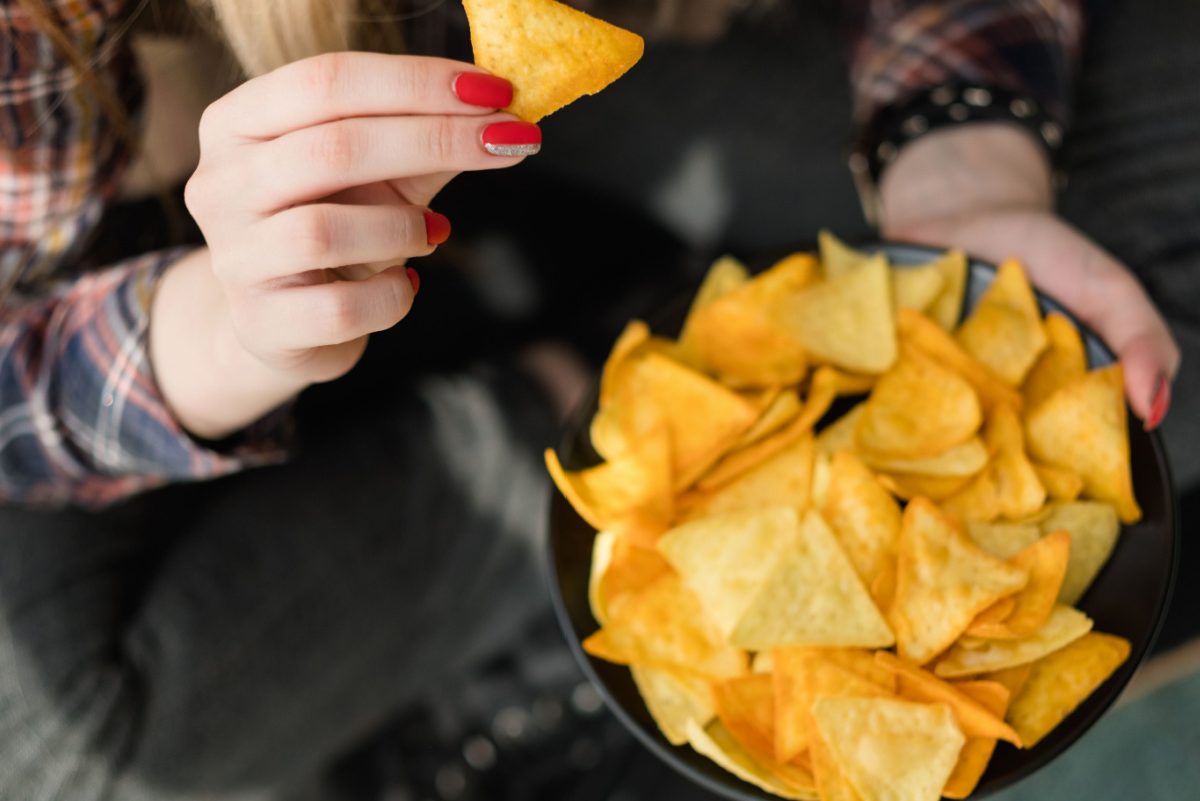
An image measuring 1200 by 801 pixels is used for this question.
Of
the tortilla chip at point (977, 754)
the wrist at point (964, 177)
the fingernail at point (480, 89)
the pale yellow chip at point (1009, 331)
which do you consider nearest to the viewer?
the fingernail at point (480, 89)

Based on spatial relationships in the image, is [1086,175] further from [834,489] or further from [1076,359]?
[834,489]

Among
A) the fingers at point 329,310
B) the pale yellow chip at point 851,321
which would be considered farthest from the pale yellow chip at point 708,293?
the fingers at point 329,310

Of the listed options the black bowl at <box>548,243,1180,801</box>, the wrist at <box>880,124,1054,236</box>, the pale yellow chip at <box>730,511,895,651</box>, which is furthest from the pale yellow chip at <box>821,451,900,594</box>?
the wrist at <box>880,124,1054,236</box>

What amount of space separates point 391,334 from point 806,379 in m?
0.38

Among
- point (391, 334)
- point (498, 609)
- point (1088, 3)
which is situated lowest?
point (498, 609)

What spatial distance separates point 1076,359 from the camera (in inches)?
24.0

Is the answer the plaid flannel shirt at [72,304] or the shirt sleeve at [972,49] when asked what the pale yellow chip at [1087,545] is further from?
the plaid flannel shirt at [72,304]

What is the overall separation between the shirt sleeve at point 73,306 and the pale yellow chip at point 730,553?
0.98ft

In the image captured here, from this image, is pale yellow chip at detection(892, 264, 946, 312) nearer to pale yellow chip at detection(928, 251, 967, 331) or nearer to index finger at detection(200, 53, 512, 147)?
pale yellow chip at detection(928, 251, 967, 331)

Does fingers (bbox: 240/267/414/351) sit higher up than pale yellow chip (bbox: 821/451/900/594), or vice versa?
fingers (bbox: 240/267/414/351)

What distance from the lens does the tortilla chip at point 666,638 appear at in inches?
21.3

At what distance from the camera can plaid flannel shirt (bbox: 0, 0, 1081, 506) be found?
612mm

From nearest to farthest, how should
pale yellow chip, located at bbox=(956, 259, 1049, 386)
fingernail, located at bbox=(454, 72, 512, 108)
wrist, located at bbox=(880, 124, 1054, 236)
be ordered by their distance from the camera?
fingernail, located at bbox=(454, 72, 512, 108), pale yellow chip, located at bbox=(956, 259, 1049, 386), wrist, located at bbox=(880, 124, 1054, 236)

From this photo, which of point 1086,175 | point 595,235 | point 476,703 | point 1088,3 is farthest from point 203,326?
point 1088,3
